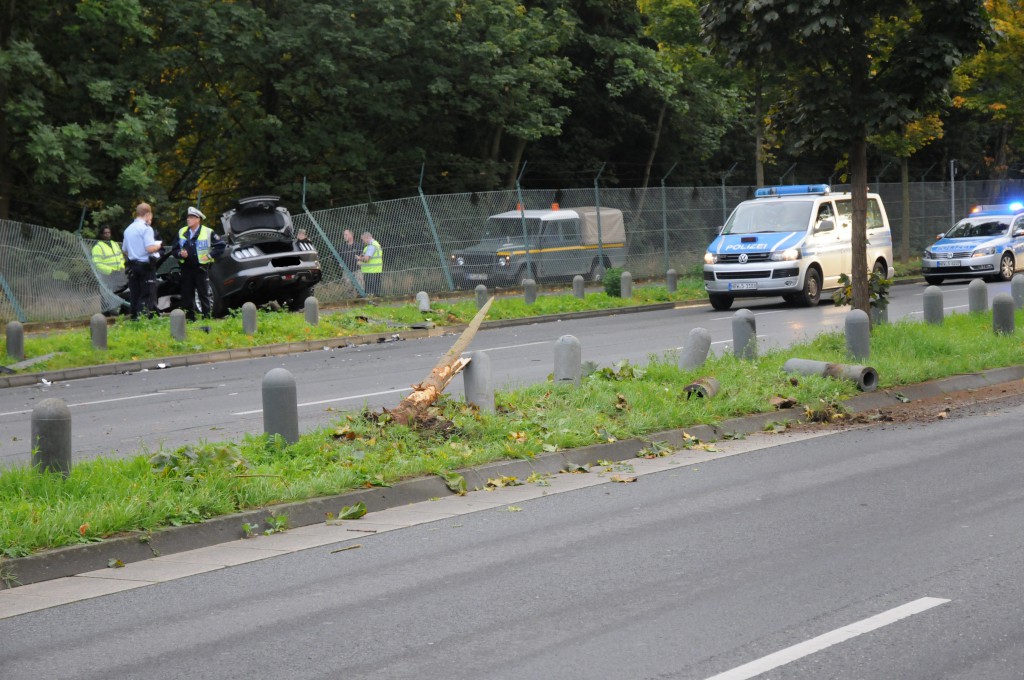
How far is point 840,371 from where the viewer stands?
495 inches

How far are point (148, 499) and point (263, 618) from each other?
1.97 meters

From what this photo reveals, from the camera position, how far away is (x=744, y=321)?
13.7 m

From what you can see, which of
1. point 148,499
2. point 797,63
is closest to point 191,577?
point 148,499

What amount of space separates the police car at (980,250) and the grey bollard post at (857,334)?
19243 millimetres

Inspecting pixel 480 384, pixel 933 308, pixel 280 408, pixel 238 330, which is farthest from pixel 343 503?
pixel 238 330

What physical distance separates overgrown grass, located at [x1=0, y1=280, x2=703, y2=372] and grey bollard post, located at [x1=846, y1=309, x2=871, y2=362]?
10.4 metres

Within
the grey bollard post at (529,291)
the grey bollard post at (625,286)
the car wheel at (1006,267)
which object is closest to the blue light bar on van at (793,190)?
the grey bollard post at (625,286)

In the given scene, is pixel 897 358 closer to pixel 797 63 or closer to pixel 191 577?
pixel 797 63

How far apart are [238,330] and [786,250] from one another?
10809 mm

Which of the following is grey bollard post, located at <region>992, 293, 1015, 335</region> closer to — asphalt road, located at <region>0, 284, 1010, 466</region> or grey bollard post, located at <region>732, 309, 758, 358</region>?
asphalt road, located at <region>0, 284, 1010, 466</region>

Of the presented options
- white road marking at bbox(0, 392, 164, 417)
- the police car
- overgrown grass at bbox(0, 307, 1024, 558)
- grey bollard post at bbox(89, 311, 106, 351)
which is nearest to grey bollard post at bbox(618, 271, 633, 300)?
the police car

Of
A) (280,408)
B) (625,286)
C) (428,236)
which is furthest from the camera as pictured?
(428,236)

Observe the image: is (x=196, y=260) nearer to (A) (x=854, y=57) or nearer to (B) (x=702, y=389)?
(A) (x=854, y=57)

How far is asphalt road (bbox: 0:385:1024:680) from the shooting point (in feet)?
17.0
